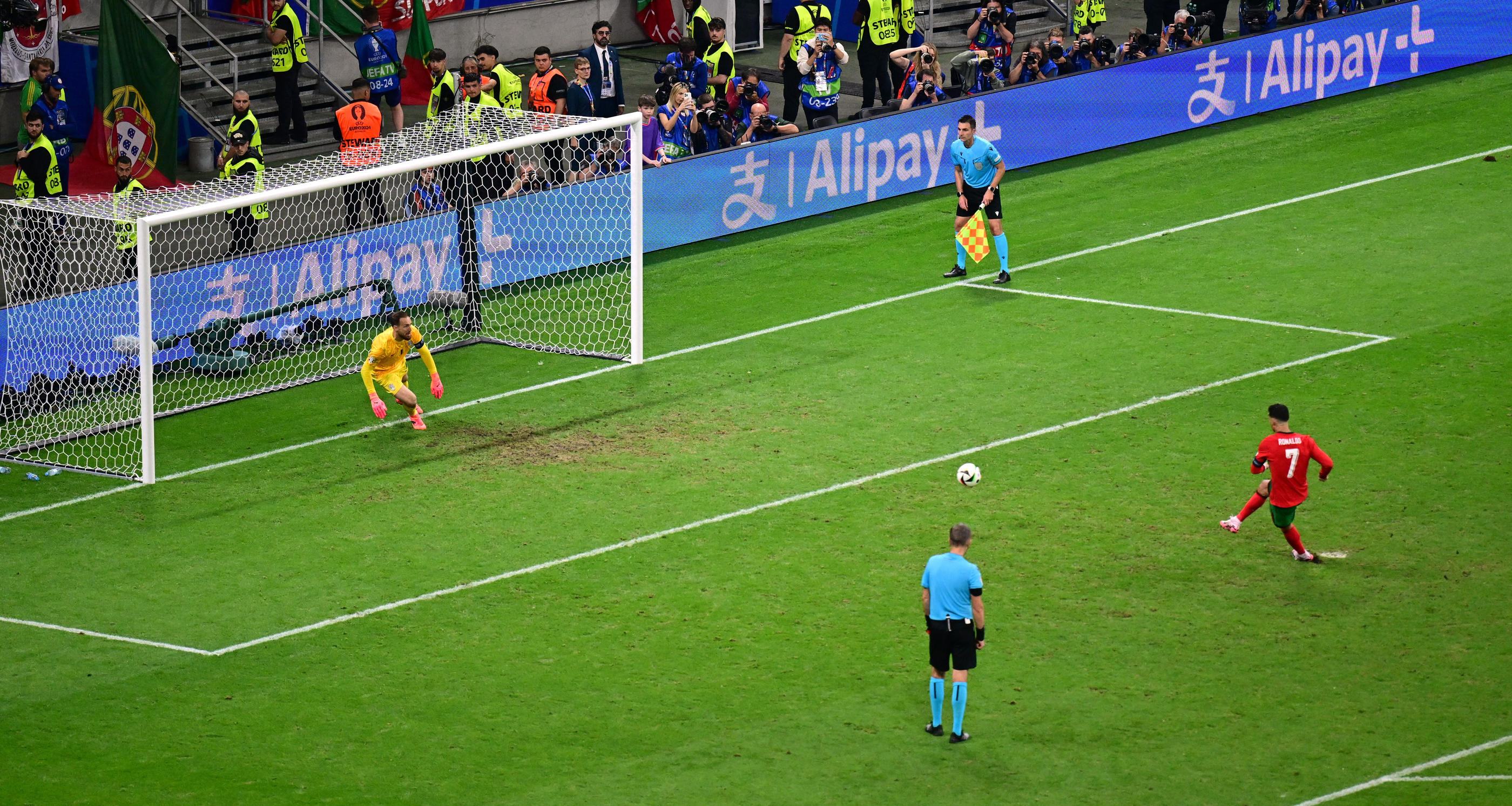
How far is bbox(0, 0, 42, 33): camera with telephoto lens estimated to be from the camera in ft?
71.2

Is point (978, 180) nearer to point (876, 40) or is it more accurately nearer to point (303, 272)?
point (876, 40)

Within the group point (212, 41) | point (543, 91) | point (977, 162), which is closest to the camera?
point (977, 162)

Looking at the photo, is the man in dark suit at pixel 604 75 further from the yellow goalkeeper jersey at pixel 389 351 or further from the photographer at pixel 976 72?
the yellow goalkeeper jersey at pixel 389 351

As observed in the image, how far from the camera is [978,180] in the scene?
23281 mm

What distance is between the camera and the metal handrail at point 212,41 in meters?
28.6

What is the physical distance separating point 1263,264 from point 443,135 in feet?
32.5

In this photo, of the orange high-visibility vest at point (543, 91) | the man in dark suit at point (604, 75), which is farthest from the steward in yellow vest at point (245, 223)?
the man in dark suit at point (604, 75)

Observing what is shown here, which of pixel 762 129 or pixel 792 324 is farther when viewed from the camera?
pixel 762 129

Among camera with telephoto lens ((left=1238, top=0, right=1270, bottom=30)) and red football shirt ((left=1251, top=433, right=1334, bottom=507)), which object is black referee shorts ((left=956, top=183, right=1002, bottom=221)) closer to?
red football shirt ((left=1251, top=433, right=1334, bottom=507))

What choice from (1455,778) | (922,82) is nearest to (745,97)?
(922,82)

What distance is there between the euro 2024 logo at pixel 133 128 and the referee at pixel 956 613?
16.5 metres

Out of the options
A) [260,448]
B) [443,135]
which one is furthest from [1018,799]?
[443,135]

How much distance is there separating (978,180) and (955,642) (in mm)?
11470

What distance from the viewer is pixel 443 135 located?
2189 centimetres
